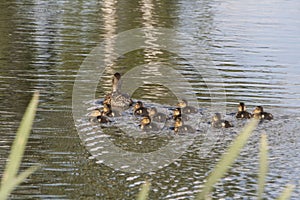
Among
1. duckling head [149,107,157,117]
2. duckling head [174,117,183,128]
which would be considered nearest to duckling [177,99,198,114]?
duckling head [149,107,157,117]

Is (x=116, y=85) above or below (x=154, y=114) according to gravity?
below

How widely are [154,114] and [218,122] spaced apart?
82 centimetres

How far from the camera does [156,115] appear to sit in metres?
9.39

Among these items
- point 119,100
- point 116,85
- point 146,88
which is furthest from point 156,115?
point 146,88

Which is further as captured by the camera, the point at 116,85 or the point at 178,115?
the point at 116,85

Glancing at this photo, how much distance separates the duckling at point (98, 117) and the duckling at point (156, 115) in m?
0.55

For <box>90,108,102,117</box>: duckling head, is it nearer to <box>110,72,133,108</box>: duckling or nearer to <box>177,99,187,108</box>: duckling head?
<box>110,72,133,108</box>: duckling

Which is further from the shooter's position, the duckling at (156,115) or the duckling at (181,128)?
the duckling at (156,115)

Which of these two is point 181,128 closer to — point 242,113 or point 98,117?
point 242,113

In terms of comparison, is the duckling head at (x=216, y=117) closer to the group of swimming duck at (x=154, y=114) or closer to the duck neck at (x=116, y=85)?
the group of swimming duck at (x=154, y=114)

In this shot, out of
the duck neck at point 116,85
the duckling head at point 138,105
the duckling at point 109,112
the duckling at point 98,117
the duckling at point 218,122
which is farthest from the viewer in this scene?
the duck neck at point 116,85

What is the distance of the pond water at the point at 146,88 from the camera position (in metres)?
7.09

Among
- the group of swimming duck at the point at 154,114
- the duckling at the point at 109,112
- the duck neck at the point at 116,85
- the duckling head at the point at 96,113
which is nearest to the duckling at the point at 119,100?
the group of swimming duck at the point at 154,114

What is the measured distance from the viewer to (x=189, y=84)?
11.9m
